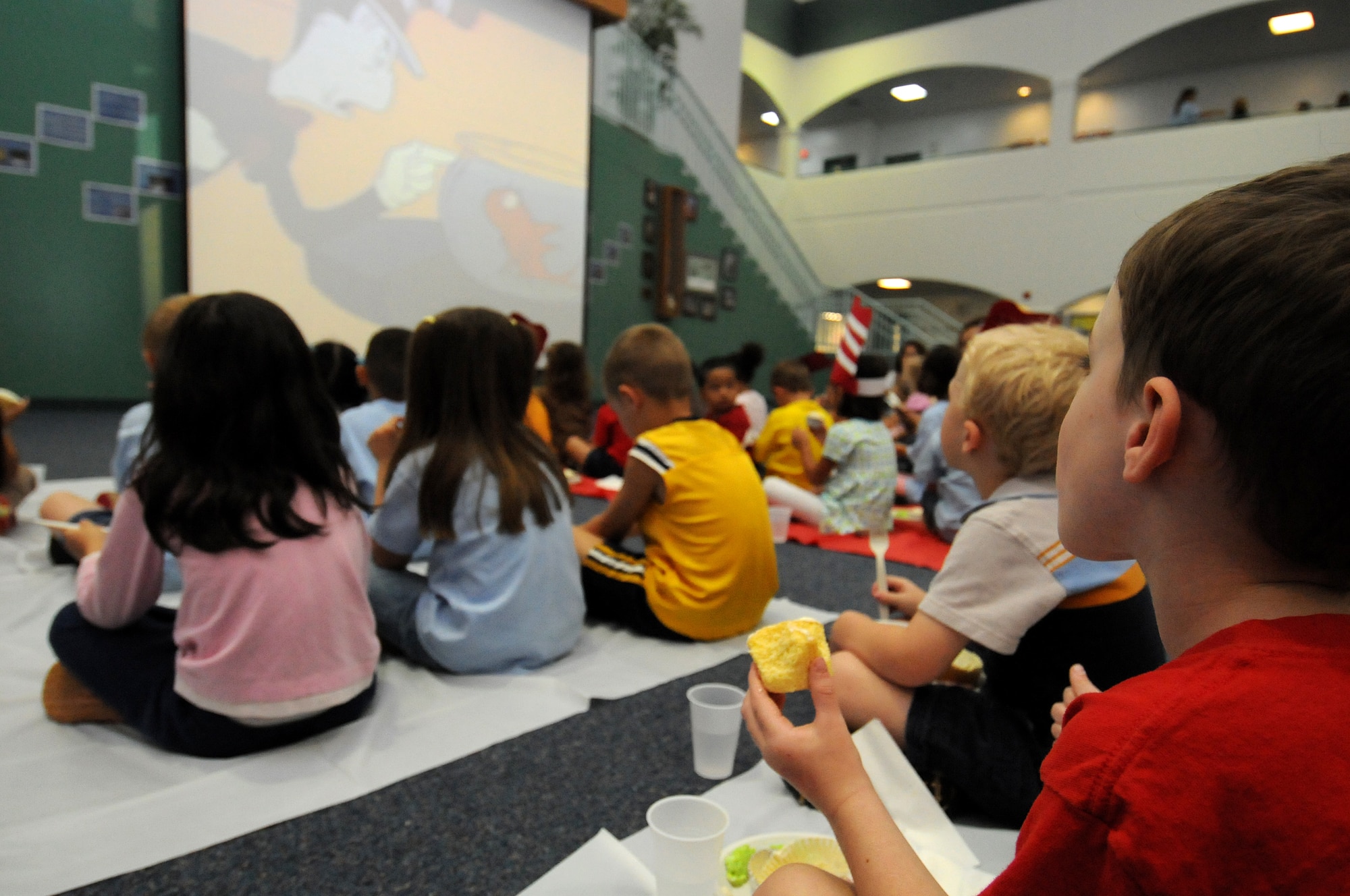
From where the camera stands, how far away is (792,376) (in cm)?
536

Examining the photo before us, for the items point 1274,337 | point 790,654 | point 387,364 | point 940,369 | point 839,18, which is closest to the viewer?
point 1274,337

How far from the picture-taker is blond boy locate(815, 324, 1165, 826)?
138 centimetres

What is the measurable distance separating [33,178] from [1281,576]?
21.9 ft

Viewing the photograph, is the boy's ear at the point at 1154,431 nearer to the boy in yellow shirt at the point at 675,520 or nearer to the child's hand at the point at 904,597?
the child's hand at the point at 904,597

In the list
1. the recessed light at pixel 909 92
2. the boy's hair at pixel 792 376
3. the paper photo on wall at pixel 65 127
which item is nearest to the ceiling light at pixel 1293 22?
the recessed light at pixel 909 92

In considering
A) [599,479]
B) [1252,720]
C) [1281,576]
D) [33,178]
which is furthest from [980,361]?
[33,178]

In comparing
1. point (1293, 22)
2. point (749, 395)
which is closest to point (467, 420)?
point (749, 395)

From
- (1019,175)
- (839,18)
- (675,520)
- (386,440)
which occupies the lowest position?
(675,520)

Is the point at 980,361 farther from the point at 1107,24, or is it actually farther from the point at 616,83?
the point at 1107,24

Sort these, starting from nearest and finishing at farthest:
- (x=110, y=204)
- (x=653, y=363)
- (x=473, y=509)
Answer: (x=473, y=509)
(x=653, y=363)
(x=110, y=204)

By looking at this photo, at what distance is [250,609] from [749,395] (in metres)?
5.17

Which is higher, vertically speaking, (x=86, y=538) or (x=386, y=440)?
(x=386, y=440)

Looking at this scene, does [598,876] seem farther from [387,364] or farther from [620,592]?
[387,364]

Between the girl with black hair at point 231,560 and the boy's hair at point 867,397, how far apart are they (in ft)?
10.6
